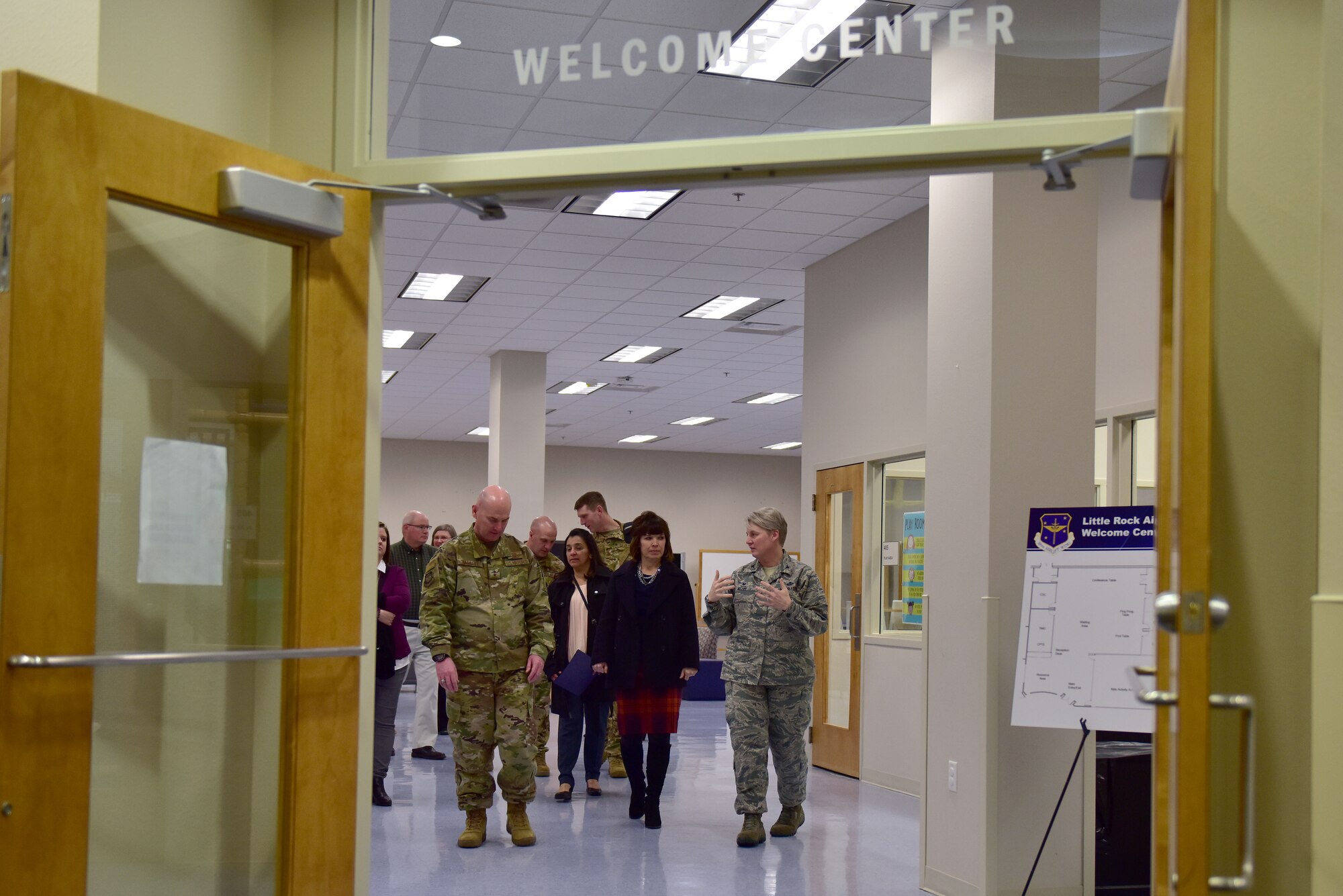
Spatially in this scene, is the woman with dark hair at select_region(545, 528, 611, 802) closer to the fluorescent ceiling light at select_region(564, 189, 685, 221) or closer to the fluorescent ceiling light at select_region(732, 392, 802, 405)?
the fluorescent ceiling light at select_region(564, 189, 685, 221)

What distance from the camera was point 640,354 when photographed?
13.5 m

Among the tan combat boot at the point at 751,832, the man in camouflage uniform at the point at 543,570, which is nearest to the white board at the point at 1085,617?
the tan combat boot at the point at 751,832

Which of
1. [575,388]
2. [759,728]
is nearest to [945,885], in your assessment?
[759,728]

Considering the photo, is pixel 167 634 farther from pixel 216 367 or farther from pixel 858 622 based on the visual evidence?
pixel 858 622

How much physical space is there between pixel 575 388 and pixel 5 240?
540 inches

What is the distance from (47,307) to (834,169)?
62.5 inches

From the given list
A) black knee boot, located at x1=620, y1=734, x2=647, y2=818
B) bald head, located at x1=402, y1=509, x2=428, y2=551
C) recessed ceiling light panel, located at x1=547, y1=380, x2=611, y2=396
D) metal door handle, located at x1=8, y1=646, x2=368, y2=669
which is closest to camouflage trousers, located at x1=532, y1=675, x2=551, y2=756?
black knee boot, located at x1=620, y1=734, x2=647, y2=818

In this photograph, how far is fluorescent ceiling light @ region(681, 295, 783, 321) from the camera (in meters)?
10.9

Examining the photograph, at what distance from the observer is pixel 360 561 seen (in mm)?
2750

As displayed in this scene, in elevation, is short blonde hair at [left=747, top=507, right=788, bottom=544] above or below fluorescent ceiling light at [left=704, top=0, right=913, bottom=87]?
below

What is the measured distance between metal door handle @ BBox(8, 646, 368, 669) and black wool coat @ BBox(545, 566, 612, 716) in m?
4.39

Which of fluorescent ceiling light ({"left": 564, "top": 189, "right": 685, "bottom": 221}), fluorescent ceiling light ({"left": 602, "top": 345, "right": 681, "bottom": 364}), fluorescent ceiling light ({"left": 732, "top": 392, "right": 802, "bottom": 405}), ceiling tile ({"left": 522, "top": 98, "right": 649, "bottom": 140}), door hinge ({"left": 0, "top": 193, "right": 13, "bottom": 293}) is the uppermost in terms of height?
fluorescent ceiling light ({"left": 564, "top": 189, "right": 685, "bottom": 221})

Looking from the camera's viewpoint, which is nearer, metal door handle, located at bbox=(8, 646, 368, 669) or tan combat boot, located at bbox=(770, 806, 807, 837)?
metal door handle, located at bbox=(8, 646, 368, 669)

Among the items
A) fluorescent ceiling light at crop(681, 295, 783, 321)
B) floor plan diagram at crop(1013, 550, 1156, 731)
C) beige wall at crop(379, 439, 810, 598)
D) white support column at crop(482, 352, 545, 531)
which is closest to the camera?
floor plan diagram at crop(1013, 550, 1156, 731)
